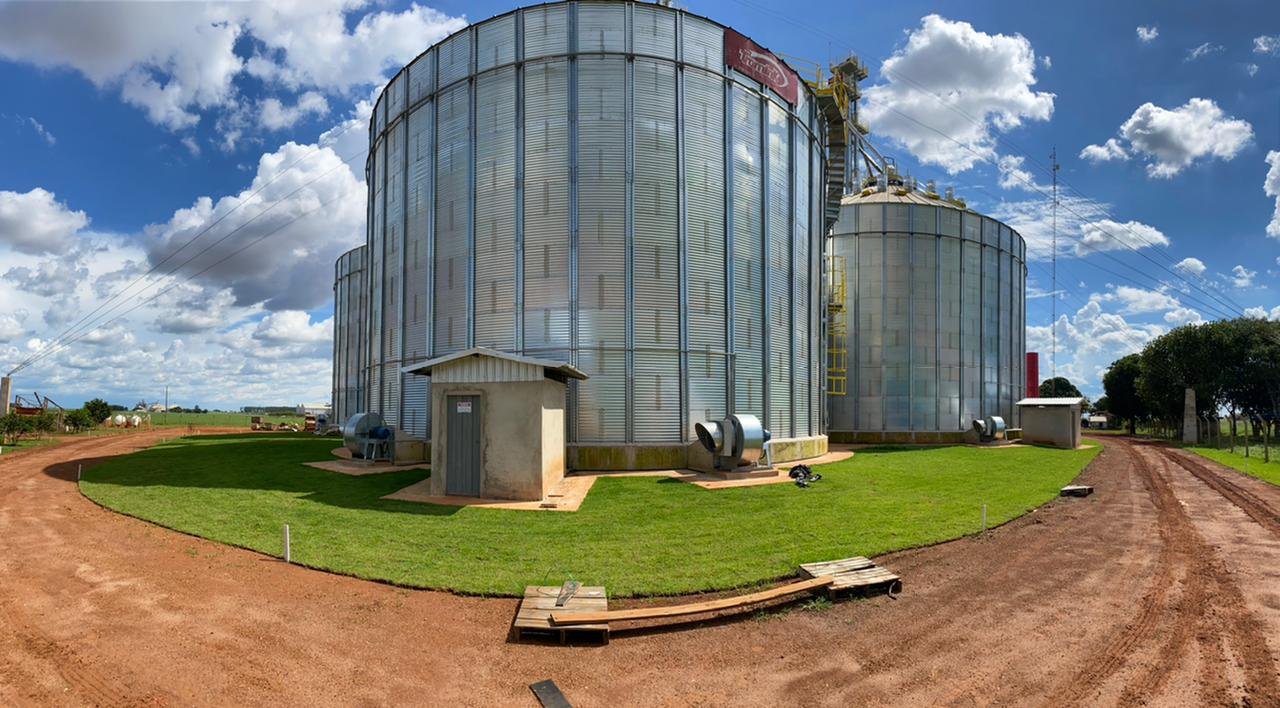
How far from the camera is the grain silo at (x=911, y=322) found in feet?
146

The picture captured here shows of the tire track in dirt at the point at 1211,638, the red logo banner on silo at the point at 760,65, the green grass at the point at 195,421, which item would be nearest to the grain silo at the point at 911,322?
the red logo banner on silo at the point at 760,65

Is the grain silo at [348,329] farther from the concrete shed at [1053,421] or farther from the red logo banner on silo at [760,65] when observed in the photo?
the concrete shed at [1053,421]

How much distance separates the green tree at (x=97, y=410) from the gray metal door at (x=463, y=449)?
5850cm

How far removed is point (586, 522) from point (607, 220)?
14.5 metres

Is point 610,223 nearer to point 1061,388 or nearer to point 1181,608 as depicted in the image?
point 1181,608

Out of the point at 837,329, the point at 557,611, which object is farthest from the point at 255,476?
the point at 837,329

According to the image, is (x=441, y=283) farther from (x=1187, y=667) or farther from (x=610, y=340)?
(x=1187, y=667)

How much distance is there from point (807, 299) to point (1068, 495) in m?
15.7

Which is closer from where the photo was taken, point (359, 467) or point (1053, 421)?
point (359, 467)

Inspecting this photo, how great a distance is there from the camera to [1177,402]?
6394 cm

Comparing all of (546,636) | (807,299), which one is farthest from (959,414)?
(546,636)

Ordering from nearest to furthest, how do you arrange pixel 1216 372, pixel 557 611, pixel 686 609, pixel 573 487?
pixel 557 611 → pixel 686 609 → pixel 573 487 → pixel 1216 372

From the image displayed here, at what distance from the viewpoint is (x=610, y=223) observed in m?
25.6

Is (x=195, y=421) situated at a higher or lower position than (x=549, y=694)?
lower
